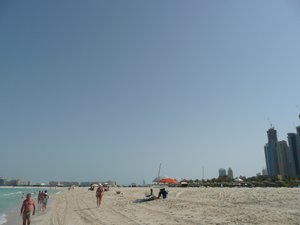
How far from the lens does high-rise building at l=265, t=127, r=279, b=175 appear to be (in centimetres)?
12250

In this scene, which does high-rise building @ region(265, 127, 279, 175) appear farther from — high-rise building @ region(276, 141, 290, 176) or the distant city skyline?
high-rise building @ region(276, 141, 290, 176)

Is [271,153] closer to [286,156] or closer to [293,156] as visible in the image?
[286,156]

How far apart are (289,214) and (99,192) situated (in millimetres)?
13846

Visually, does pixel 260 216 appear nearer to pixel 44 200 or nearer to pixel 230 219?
pixel 230 219

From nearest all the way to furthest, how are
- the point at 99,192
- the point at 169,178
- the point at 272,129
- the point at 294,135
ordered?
the point at 99,192, the point at 169,178, the point at 294,135, the point at 272,129

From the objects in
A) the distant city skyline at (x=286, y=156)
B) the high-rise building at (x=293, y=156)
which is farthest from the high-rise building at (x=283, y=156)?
the high-rise building at (x=293, y=156)

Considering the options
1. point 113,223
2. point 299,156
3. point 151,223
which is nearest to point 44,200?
point 113,223

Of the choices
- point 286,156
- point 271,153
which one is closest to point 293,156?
point 286,156

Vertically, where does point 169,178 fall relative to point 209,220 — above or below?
above

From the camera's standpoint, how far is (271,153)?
130 metres

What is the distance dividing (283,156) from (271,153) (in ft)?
37.8

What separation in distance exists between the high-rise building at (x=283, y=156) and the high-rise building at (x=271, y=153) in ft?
8.95

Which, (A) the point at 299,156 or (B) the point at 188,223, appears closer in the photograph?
(B) the point at 188,223

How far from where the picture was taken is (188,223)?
34.4 feet
